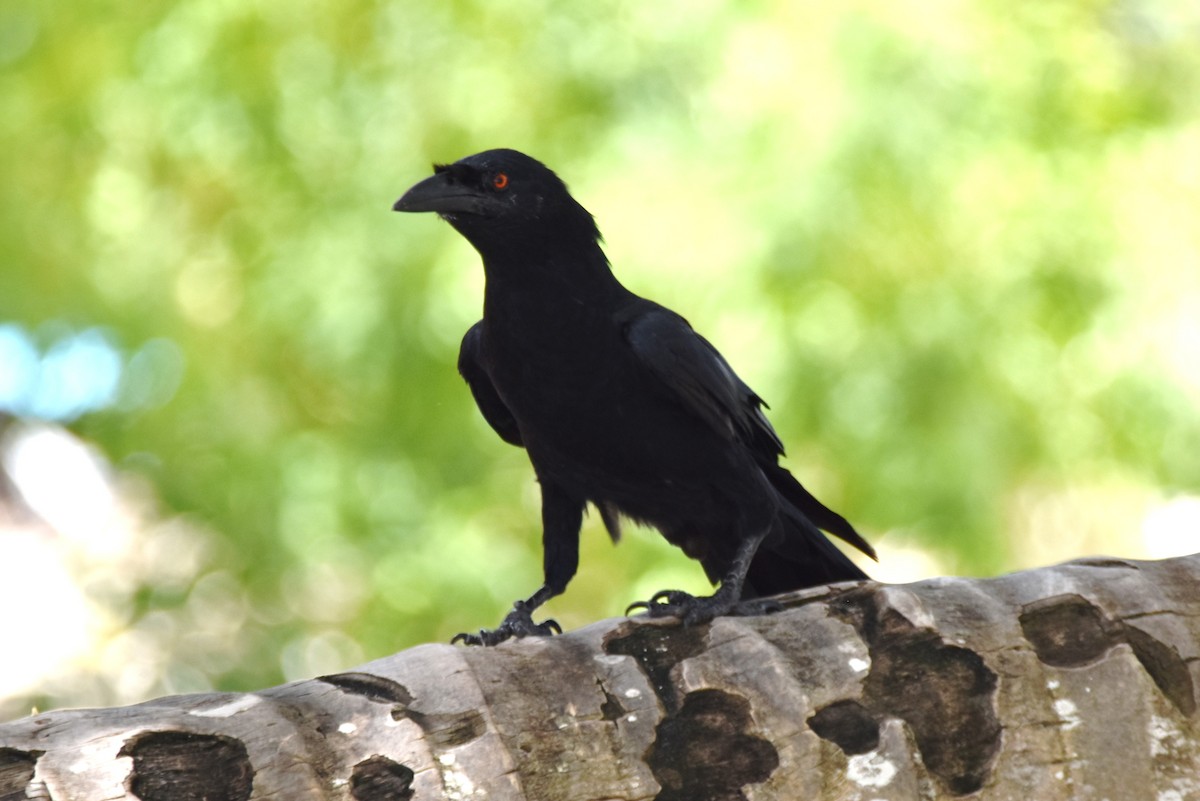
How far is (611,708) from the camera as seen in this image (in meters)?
2.70

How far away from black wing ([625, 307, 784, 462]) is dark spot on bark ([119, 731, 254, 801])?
1.68 m

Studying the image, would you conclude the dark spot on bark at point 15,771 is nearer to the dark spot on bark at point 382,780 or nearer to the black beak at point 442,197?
the dark spot on bark at point 382,780

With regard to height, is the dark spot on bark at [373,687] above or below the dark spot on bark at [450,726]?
above

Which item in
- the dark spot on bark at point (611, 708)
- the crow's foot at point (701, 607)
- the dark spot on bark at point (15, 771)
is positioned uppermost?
the crow's foot at point (701, 607)

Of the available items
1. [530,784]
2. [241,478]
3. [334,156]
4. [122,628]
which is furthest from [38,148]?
[530,784]

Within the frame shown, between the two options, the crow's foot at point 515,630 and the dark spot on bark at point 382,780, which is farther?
the crow's foot at point 515,630

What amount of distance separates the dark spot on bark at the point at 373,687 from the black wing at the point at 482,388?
146cm

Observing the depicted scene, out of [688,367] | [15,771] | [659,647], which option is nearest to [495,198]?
[688,367]

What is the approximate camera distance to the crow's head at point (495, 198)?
3.72 meters

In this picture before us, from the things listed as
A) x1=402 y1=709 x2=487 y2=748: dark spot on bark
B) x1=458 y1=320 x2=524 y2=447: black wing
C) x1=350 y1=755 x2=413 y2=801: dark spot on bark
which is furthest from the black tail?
x1=350 y1=755 x2=413 y2=801: dark spot on bark

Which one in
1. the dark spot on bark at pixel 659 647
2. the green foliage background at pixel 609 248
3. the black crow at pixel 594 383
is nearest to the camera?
the dark spot on bark at pixel 659 647

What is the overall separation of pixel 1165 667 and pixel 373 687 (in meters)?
1.73

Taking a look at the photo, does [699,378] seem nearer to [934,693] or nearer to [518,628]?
[518,628]

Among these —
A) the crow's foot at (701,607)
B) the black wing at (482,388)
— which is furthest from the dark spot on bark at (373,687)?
the black wing at (482,388)
